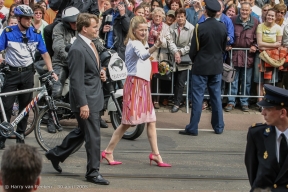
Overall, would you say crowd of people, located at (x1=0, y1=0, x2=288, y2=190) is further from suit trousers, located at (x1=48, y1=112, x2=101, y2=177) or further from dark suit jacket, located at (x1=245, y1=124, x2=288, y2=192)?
dark suit jacket, located at (x1=245, y1=124, x2=288, y2=192)

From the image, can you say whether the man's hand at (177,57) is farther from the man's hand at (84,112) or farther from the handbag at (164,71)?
the man's hand at (84,112)

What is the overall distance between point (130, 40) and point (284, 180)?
14.4 ft

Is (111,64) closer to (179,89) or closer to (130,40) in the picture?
(130,40)

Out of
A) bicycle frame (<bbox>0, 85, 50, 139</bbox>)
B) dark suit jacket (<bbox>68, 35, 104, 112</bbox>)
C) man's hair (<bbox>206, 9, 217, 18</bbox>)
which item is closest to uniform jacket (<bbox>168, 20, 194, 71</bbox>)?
man's hair (<bbox>206, 9, 217, 18</bbox>)

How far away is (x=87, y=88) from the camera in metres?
8.27

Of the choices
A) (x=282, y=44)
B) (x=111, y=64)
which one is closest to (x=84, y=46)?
(x=111, y=64)

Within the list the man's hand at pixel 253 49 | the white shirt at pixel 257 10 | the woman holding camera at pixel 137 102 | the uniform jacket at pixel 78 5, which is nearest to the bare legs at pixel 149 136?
the woman holding camera at pixel 137 102

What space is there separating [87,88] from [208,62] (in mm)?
3514

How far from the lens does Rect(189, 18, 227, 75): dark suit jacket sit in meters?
11.2

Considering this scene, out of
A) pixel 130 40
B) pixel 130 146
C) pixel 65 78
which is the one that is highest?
pixel 130 40

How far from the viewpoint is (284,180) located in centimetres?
518

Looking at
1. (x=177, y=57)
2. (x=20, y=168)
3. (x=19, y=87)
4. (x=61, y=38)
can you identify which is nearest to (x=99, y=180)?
(x=19, y=87)

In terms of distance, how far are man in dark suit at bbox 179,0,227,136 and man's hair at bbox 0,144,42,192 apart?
731cm

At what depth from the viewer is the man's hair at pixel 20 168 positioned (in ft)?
13.3
